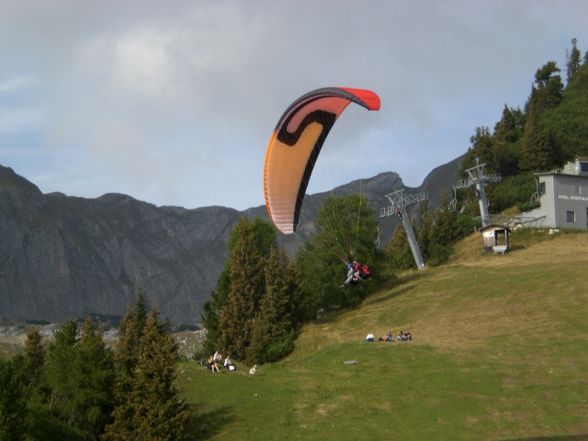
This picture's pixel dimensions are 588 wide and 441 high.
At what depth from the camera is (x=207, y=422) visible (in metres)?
29.4

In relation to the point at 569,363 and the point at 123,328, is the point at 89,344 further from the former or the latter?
the point at 123,328

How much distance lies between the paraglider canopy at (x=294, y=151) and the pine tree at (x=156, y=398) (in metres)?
6.41

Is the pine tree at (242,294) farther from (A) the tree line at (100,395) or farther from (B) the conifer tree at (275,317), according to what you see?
(A) the tree line at (100,395)

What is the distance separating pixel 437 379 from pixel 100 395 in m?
13.3

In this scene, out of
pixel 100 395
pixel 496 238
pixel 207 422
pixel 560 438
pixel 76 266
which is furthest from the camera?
pixel 76 266

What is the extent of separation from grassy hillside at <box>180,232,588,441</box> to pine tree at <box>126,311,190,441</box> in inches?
57.2

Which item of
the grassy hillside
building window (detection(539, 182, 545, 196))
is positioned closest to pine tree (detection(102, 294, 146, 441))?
the grassy hillside

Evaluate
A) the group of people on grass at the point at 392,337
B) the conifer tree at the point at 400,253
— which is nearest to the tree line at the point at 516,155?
the conifer tree at the point at 400,253

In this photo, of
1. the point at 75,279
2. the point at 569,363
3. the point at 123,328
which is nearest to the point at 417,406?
the point at 569,363

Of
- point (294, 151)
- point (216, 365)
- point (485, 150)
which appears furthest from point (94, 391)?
point (485, 150)

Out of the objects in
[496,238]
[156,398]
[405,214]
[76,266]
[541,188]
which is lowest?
[156,398]

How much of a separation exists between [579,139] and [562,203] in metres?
28.3

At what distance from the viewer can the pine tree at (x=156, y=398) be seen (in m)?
27.0

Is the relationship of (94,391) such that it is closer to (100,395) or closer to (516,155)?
(100,395)
